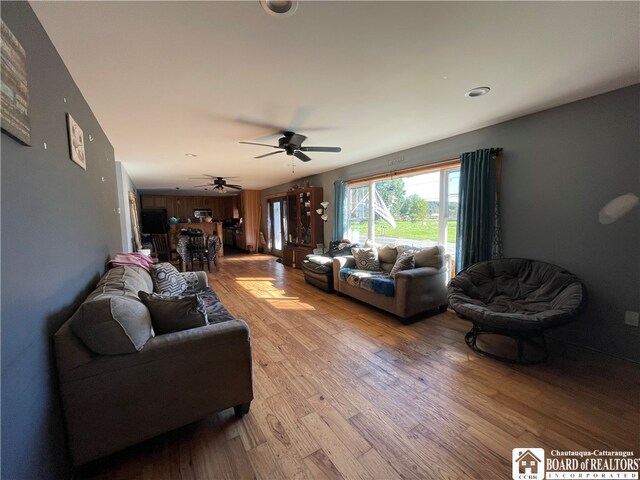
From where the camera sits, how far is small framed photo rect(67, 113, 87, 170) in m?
1.61

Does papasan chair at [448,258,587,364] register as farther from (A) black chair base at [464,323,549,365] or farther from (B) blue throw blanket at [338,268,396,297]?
(B) blue throw blanket at [338,268,396,297]

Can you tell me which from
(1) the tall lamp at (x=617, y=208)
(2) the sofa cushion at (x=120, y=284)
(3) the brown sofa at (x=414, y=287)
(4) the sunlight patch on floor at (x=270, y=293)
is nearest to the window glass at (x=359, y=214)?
(3) the brown sofa at (x=414, y=287)

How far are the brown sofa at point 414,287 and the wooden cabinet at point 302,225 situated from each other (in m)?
2.09

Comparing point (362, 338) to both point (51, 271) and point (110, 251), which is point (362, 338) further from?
point (110, 251)

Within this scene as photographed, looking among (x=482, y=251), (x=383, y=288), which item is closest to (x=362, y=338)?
(x=383, y=288)

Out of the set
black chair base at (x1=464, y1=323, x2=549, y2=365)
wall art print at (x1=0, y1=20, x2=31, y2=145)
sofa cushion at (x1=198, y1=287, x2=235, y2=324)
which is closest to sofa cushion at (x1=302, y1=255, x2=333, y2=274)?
sofa cushion at (x1=198, y1=287, x2=235, y2=324)

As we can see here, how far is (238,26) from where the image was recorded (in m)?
1.32

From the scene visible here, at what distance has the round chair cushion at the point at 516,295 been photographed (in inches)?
80.5

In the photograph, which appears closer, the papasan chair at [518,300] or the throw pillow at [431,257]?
the papasan chair at [518,300]

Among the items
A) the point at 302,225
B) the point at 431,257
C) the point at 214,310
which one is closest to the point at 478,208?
the point at 431,257

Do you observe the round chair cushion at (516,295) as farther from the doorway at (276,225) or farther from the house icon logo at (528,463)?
the doorway at (276,225)

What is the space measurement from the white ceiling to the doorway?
4.01 meters

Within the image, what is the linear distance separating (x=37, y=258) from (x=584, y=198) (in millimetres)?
3918

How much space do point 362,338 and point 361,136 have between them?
2431mm
